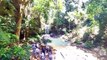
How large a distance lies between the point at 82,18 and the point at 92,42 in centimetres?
640

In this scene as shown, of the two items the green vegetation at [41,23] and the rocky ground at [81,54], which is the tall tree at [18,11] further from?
the rocky ground at [81,54]

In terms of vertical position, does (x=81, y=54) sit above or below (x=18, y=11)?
below

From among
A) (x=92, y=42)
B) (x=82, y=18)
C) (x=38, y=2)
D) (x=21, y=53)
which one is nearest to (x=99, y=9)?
(x=92, y=42)

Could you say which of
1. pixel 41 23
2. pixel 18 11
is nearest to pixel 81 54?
pixel 41 23

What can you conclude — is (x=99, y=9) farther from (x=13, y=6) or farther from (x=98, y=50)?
(x=13, y=6)

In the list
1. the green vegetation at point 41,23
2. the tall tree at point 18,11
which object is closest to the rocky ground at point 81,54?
the green vegetation at point 41,23

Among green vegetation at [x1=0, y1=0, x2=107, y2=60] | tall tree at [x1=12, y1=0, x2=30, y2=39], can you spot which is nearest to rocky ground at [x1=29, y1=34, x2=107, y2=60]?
green vegetation at [x1=0, y1=0, x2=107, y2=60]

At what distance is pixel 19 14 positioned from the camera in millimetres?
9039

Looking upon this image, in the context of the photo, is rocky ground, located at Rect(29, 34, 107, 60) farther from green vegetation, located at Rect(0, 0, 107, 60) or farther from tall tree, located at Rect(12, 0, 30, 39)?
tall tree, located at Rect(12, 0, 30, 39)

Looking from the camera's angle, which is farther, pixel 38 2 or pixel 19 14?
pixel 38 2

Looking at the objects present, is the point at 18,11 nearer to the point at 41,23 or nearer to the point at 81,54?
the point at 81,54

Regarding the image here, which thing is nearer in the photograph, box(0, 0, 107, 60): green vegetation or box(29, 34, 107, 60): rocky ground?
box(0, 0, 107, 60): green vegetation

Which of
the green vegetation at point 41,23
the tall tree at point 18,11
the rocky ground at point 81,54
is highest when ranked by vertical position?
the tall tree at point 18,11

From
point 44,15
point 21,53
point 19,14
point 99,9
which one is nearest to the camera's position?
point 21,53
